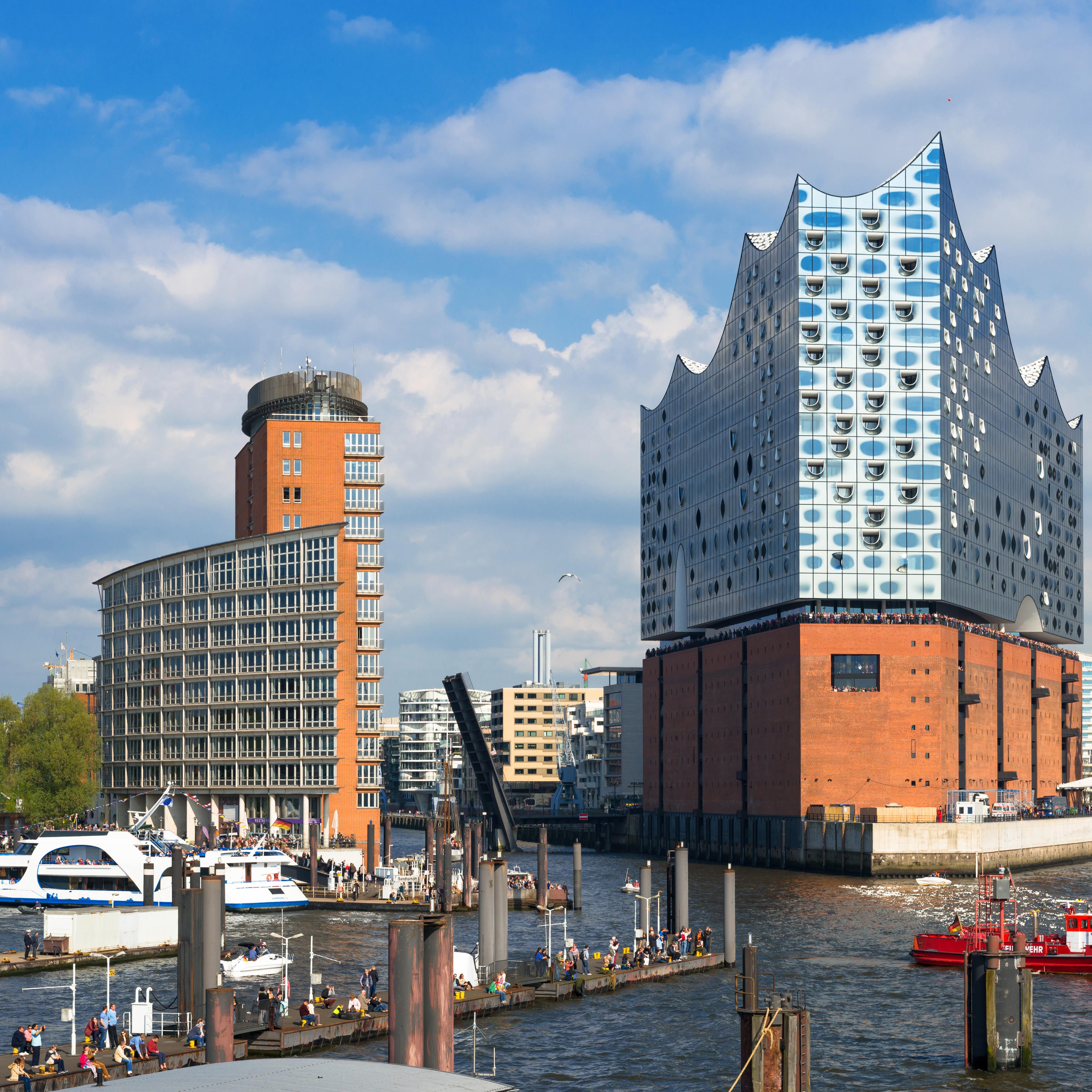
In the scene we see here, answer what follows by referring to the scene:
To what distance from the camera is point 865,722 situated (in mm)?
140250

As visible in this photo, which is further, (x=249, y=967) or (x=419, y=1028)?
(x=249, y=967)

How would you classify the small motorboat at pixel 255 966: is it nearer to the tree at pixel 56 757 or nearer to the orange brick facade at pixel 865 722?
the tree at pixel 56 757

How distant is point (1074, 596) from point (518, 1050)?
15217 cm

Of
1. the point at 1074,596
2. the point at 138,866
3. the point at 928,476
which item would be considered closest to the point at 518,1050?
the point at 138,866

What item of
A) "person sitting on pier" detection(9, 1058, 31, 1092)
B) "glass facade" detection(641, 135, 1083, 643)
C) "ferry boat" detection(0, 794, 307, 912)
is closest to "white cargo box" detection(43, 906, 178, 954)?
"ferry boat" detection(0, 794, 307, 912)

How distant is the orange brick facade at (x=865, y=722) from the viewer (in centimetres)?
13988

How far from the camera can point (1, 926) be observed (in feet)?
281

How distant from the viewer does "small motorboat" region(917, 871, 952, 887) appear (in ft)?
394

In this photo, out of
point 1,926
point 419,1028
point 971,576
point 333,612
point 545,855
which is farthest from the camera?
point 971,576

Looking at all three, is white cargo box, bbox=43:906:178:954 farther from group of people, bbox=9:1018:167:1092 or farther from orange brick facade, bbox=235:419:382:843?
orange brick facade, bbox=235:419:382:843

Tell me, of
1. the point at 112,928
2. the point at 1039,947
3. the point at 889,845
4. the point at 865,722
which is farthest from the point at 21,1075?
the point at 865,722

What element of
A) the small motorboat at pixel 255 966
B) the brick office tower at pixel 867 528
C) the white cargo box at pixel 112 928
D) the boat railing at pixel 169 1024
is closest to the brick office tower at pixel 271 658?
the brick office tower at pixel 867 528

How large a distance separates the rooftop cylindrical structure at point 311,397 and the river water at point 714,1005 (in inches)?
2944

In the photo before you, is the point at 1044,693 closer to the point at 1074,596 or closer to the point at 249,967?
the point at 1074,596
